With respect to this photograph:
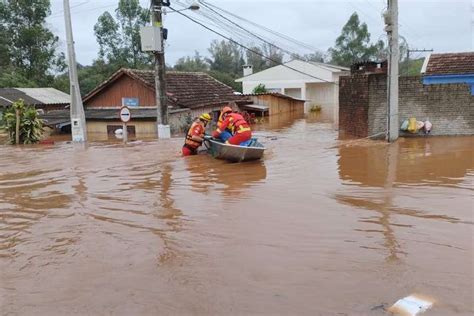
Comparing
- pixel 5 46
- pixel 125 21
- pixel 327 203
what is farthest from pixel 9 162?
pixel 125 21

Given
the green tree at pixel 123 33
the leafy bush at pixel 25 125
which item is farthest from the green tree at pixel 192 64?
the leafy bush at pixel 25 125

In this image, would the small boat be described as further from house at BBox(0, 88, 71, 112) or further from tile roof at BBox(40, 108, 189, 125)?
house at BBox(0, 88, 71, 112)

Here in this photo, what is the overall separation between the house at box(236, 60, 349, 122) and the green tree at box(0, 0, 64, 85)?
1882 cm

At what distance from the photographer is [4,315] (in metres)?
4.36

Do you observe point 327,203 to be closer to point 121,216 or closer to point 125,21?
point 121,216

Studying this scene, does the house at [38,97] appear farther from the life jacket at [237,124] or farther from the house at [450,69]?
the house at [450,69]

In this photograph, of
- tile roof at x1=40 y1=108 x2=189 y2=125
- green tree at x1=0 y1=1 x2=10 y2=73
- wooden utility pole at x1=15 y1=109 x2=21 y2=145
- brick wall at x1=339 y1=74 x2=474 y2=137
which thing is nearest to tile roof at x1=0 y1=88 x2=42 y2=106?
tile roof at x1=40 y1=108 x2=189 y2=125

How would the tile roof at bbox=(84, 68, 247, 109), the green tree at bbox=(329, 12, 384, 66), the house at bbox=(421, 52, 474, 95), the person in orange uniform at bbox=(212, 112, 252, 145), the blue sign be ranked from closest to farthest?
the person in orange uniform at bbox=(212, 112, 252, 145) < the house at bbox=(421, 52, 474, 95) < the tile roof at bbox=(84, 68, 247, 109) < the blue sign < the green tree at bbox=(329, 12, 384, 66)

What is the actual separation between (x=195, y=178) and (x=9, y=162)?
23.3 feet

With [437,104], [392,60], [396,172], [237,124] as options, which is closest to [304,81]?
[437,104]

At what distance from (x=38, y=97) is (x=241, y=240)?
113ft

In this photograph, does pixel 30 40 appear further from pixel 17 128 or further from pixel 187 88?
pixel 17 128

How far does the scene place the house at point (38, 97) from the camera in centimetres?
3406

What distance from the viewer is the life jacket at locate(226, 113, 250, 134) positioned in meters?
12.0
